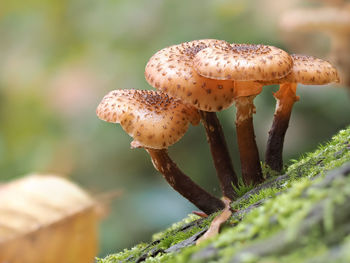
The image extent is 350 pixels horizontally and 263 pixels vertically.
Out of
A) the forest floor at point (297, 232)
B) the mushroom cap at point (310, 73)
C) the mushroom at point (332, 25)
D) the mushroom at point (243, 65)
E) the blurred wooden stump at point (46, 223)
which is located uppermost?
the mushroom at point (332, 25)

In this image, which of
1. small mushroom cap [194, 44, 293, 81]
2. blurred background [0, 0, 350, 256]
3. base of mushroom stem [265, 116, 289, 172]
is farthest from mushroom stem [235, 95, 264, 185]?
blurred background [0, 0, 350, 256]

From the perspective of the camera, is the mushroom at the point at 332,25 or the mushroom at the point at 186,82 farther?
the mushroom at the point at 332,25

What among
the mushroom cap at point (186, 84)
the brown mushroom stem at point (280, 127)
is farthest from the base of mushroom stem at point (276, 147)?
the mushroom cap at point (186, 84)

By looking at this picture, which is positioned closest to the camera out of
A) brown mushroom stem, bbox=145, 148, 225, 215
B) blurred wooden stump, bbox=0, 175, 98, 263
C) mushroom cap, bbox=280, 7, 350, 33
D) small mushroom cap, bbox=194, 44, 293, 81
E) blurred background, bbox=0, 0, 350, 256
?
blurred wooden stump, bbox=0, 175, 98, 263

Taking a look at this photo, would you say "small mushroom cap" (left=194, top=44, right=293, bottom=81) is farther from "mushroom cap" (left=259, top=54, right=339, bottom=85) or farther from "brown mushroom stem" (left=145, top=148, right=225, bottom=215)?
"brown mushroom stem" (left=145, top=148, right=225, bottom=215)

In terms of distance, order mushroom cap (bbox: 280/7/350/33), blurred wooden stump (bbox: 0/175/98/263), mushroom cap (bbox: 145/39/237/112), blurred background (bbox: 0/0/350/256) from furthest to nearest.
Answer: mushroom cap (bbox: 280/7/350/33) < blurred background (bbox: 0/0/350/256) < mushroom cap (bbox: 145/39/237/112) < blurred wooden stump (bbox: 0/175/98/263)

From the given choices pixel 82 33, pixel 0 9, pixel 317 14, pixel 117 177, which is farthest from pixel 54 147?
pixel 317 14

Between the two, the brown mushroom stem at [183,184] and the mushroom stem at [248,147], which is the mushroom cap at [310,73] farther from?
the brown mushroom stem at [183,184]
